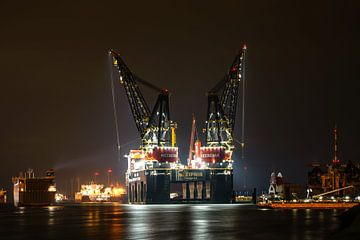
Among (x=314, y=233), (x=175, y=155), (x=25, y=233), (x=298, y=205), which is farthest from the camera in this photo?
(x=175, y=155)

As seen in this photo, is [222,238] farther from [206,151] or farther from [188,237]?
[206,151]

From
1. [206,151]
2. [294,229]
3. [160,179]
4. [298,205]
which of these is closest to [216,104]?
[206,151]

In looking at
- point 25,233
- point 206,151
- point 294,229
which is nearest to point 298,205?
point 206,151

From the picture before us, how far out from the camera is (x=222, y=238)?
190ft

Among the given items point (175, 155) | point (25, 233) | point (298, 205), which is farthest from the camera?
point (175, 155)

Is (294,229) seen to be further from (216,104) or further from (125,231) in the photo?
(216,104)

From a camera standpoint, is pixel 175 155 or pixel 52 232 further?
pixel 175 155

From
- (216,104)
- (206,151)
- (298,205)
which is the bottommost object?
(298,205)

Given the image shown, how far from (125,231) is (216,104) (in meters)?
135

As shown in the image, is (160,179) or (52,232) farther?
(160,179)

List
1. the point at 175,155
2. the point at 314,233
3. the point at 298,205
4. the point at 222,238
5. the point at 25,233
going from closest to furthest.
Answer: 1. the point at 222,238
2. the point at 314,233
3. the point at 25,233
4. the point at 298,205
5. the point at 175,155

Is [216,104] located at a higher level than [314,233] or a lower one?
higher

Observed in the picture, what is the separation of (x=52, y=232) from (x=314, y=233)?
24.4m

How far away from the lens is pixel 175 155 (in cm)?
19800
